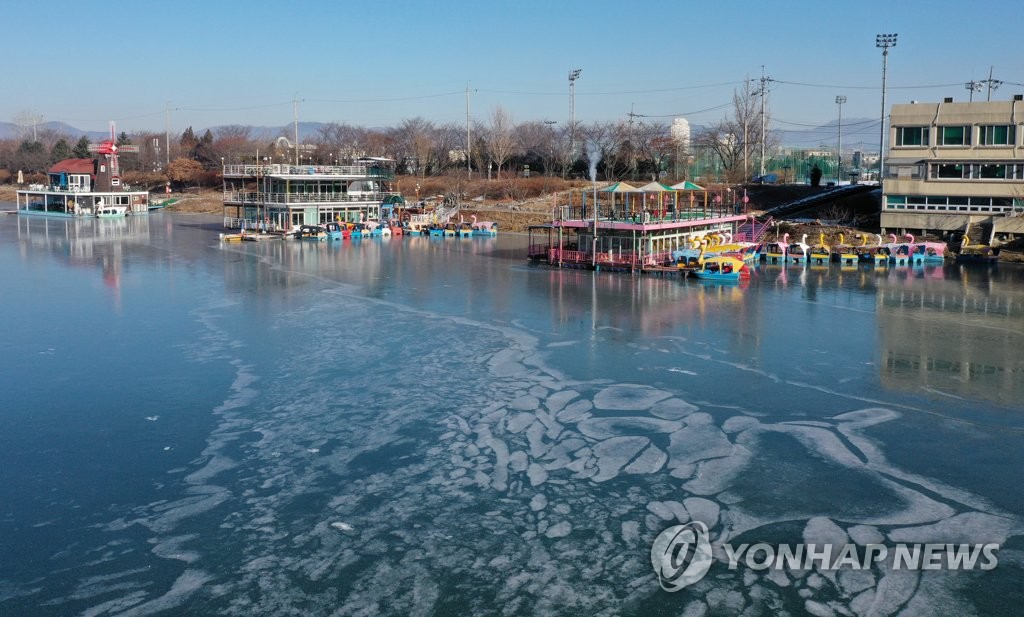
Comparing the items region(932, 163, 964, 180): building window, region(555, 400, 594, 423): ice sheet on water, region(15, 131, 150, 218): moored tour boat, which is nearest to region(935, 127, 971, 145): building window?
region(932, 163, 964, 180): building window

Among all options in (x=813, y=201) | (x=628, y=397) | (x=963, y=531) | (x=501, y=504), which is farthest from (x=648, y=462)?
(x=813, y=201)

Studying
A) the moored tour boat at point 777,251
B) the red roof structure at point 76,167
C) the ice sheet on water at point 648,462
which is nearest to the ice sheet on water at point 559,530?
the ice sheet on water at point 648,462

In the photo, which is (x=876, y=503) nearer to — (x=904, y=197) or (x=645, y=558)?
(x=645, y=558)

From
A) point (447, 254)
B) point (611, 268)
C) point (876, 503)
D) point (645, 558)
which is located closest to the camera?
point (645, 558)

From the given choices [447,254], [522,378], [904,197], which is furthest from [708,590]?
[904,197]

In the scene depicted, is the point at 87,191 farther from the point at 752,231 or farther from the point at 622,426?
the point at 622,426

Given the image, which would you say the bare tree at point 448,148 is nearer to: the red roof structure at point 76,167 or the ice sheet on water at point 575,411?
the red roof structure at point 76,167
